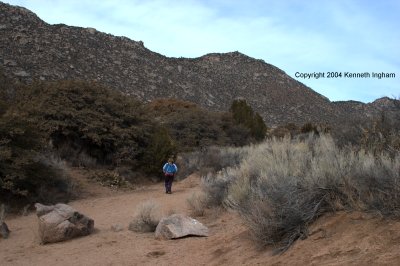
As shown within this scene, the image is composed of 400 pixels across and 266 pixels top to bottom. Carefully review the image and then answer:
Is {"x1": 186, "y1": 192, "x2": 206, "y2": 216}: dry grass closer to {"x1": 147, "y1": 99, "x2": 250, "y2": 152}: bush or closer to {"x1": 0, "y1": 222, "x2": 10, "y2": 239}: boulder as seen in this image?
{"x1": 0, "y1": 222, "x2": 10, "y2": 239}: boulder

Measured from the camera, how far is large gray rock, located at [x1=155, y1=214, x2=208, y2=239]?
865cm

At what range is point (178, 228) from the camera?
28.6 ft

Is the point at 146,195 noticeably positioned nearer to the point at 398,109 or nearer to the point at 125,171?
the point at 125,171

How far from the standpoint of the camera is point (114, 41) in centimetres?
4969

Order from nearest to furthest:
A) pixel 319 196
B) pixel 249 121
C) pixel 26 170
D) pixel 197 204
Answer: pixel 319 196 → pixel 197 204 → pixel 26 170 → pixel 249 121

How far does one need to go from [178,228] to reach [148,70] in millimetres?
41508

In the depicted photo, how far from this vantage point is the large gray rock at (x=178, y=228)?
340 inches

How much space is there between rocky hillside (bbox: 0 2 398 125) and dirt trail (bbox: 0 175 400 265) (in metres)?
26.5

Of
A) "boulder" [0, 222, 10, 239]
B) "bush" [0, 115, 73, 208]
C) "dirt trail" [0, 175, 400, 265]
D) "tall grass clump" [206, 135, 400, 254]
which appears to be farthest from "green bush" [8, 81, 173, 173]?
"tall grass clump" [206, 135, 400, 254]

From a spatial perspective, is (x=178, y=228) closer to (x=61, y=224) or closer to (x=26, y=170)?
(x=61, y=224)

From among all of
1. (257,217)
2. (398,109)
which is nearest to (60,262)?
(257,217)

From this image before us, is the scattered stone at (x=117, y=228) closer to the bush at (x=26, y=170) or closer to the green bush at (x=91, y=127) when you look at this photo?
the bush at (x=26, y=170)

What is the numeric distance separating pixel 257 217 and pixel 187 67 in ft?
162

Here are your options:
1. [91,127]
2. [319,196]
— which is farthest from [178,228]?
[91,127]
